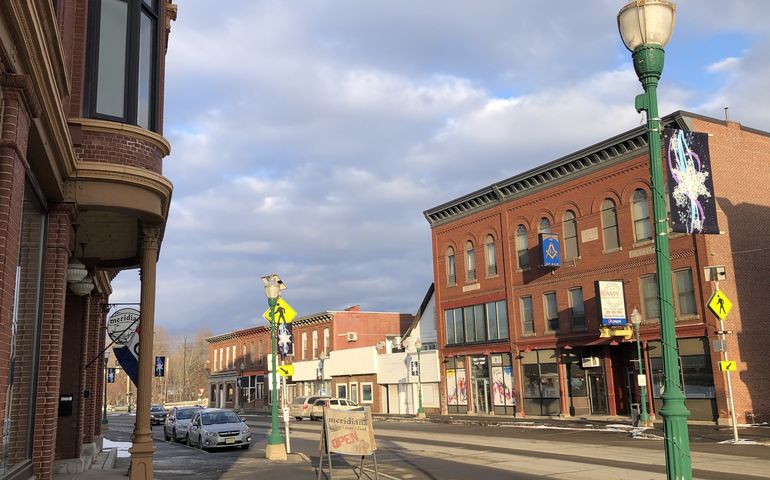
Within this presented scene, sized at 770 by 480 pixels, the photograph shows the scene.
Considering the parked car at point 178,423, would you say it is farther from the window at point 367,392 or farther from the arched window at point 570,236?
the window at point 367,392

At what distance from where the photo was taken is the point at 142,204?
37.4 feet

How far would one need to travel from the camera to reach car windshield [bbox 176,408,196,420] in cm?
3199

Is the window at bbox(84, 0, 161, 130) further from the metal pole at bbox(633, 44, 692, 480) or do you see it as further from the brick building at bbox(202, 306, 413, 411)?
the brick building at bbox(202, 306, 413, 411)

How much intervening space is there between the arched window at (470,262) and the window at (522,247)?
4403 mm

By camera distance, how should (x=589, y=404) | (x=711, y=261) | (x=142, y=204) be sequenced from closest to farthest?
(x=142, y=204) < (x=711, y=261) < (x=589, y=404)

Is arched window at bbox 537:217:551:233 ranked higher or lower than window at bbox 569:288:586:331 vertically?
→ higher

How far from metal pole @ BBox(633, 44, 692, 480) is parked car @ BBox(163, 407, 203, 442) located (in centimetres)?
2669

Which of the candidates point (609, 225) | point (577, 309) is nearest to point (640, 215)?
point (609, 225)

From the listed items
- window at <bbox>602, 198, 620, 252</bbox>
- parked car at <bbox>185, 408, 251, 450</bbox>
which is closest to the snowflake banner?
window at <bbox>602, 198, 620, 252</bbox>

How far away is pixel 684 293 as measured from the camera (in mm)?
30547

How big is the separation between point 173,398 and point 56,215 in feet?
424

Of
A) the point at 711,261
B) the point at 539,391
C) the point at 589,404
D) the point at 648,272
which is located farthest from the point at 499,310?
the point at 711,261

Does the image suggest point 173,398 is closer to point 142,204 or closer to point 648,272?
point 648,272

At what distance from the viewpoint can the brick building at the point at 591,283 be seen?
29.7m
